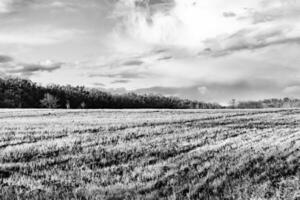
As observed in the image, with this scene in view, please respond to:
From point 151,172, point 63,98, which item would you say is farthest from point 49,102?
point 151,172

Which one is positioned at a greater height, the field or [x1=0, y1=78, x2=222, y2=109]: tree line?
[x1=0, y1=78, x2=222, y2=109]: tree line

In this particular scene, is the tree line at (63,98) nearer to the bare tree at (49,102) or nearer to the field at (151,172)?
the bare tree at (49,102)

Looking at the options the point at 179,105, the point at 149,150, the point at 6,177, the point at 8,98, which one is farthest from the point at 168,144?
the point at 179,105

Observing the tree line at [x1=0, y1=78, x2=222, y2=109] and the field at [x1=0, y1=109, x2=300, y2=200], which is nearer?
the field at [x1=0, y1=109, x2=300, y2=200]

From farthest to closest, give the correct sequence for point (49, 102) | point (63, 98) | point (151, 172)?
point (63, 98) → point (49, 102) → point (151, 172)

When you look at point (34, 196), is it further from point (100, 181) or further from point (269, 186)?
point (269, 186)

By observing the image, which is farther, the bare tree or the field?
the bare tree

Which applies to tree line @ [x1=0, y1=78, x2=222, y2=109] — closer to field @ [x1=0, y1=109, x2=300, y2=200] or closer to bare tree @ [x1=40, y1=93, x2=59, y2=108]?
bare tree @ [x1=40, y1=93, x2=59, y2=108]

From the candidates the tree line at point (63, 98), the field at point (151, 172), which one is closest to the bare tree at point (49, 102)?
the tree line at point (63, 98)

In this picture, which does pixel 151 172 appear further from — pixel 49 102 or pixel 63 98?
pixel 63 98

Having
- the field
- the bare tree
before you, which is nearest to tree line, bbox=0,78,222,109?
the bare tree

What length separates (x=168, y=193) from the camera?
8.84 metres

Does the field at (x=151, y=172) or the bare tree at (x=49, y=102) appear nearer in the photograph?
the field at (x=151, y=172)

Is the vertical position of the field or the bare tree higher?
the bare tree
